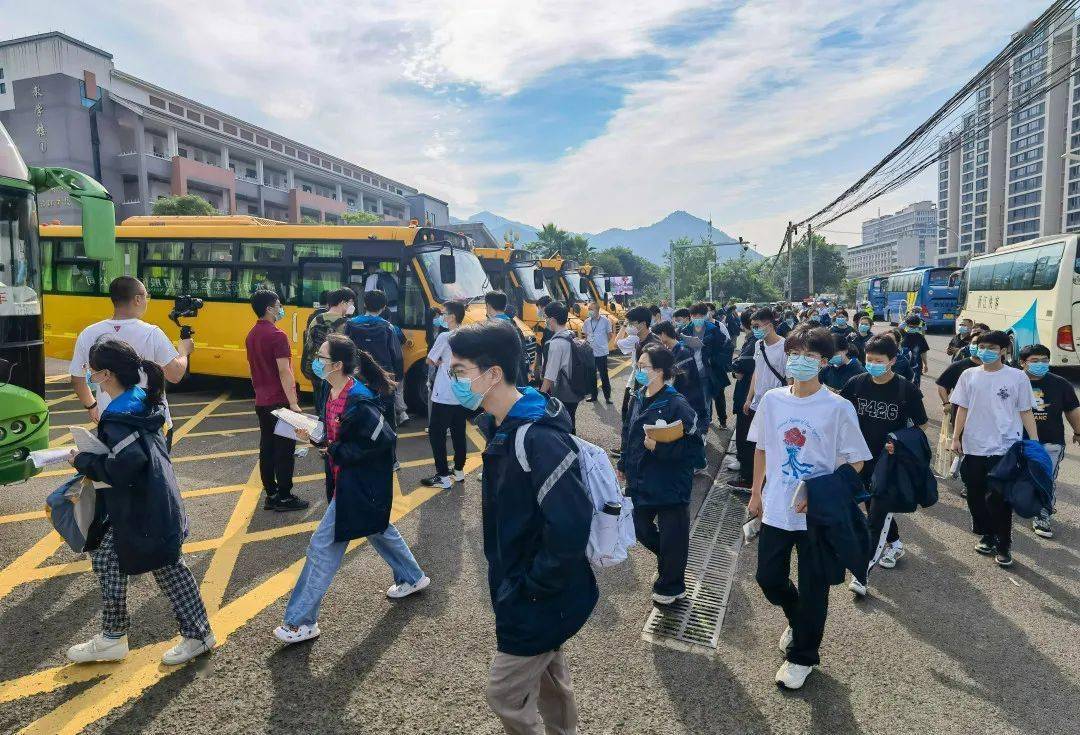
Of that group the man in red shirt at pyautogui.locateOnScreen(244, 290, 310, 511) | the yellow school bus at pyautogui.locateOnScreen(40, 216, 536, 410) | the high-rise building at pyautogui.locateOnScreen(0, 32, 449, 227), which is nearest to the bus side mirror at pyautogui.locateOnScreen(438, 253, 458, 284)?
the yellow school bus at pyautogui.locateOnScreen(40, 216, 536, 410)

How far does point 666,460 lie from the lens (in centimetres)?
394

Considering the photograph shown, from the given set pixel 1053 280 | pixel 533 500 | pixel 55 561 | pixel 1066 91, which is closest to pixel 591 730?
pixel 533 500

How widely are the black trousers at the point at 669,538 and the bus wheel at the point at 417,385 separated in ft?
19.3

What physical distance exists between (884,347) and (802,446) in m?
1.59

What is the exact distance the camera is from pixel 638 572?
4602 mm

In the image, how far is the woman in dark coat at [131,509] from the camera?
304 cm

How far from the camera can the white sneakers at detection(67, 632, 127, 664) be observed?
333 cm

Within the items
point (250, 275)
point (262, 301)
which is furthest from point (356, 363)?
point (250, 275)

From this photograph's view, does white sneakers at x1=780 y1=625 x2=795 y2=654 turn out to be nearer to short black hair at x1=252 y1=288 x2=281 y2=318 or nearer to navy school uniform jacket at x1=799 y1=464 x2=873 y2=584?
navy school uniform jacket at x1=799 y1=464 x2=873 y2=584

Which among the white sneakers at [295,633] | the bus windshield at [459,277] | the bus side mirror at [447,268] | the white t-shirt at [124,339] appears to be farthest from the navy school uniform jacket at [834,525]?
the bus side mirror at [447,268]

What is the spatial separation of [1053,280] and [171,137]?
137 ft

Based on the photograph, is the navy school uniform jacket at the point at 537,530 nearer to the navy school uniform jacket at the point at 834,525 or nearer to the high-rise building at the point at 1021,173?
the navy school uniform jacket at the point at 834,525

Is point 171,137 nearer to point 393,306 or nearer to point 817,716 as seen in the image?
point 393,306

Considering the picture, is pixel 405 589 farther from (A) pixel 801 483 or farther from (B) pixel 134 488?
(A) pixel 801 483
